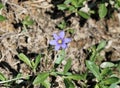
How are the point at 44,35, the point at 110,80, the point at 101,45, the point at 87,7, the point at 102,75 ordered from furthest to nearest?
Result: the point at 87,7 < the point at 44,35 < the point at 101,45 < the point at 102,75 < the point at 110,80

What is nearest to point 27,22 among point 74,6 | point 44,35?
point 44,35

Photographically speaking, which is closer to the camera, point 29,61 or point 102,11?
point 29,61

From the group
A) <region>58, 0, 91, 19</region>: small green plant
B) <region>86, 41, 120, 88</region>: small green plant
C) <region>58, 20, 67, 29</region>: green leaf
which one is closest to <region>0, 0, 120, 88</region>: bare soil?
<region>58, 20, 67, 29</region>: green leaf

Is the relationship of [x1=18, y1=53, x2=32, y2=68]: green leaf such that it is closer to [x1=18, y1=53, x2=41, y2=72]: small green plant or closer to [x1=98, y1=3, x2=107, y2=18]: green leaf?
[x1=18, y1=53, x2=41, y2=72]: small green plant

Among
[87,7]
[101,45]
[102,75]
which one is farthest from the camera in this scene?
[87,7]

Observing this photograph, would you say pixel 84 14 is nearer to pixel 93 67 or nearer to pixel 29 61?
pixel 93 67

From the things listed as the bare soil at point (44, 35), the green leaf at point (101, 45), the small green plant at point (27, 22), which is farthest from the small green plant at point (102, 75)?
the small green plant at point (27, 22)

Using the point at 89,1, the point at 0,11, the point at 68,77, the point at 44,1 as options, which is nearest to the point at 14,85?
the point at 68,77

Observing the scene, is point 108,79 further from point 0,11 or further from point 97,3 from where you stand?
point 0,11

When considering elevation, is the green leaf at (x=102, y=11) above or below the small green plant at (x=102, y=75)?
above

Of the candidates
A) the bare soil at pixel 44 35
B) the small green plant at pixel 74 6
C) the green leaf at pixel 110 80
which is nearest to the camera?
the green leaf at pixel 110 80

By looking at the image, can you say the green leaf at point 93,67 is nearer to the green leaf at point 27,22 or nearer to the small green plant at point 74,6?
the small green plant at point 74,6
